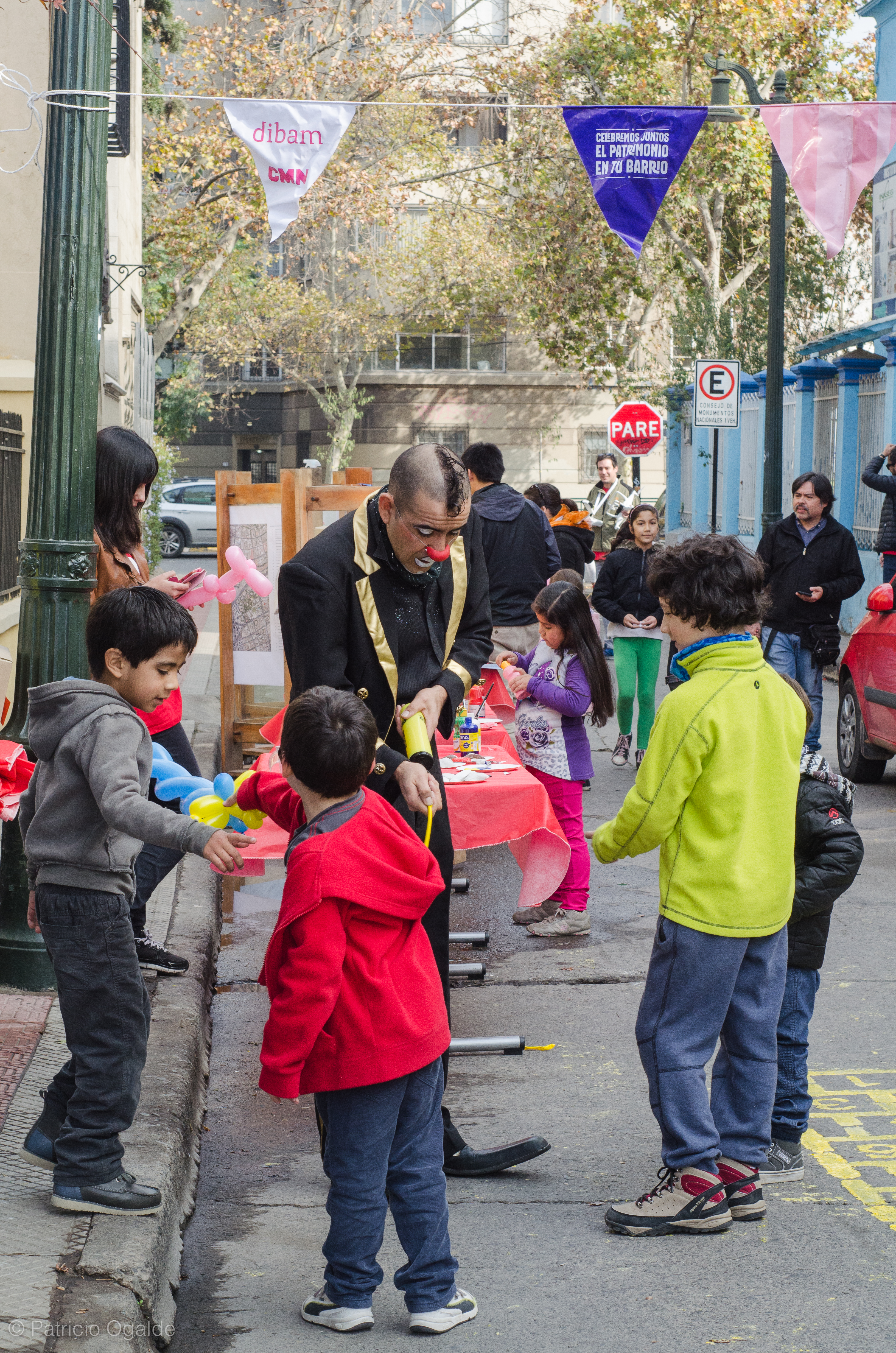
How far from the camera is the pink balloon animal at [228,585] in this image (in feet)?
17.7

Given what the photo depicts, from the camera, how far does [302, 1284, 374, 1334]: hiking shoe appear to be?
10.4 ft

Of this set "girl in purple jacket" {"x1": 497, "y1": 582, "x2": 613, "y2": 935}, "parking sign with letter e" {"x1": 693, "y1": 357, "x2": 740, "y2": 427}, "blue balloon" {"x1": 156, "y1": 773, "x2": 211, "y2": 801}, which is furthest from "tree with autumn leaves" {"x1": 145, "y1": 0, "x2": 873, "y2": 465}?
"blue balloon" {"x1": 156, "y1": 773, "x2": 211, "y2": 801}

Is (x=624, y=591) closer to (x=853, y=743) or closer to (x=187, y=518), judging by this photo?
(x=853, y=743)

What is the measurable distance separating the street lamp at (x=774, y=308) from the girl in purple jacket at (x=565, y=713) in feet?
29.8

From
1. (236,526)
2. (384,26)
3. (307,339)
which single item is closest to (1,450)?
(236,526)

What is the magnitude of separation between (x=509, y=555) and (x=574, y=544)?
3183 millimetres

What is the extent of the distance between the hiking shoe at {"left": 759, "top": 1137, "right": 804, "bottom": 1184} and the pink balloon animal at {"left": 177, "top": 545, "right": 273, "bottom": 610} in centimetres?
237

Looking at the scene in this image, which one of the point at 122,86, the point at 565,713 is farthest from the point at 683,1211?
the point at 122,86

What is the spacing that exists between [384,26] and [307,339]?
13.1 m

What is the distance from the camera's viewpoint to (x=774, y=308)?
15.9 m

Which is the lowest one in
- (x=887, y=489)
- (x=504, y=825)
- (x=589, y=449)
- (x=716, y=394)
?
(x=504, y=825)

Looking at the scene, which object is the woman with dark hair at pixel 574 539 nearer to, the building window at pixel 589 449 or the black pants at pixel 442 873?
the black pants at pixel 442 873

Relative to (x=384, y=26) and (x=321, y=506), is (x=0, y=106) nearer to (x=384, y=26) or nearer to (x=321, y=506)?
(x=321, y=506)

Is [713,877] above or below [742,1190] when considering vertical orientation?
above
